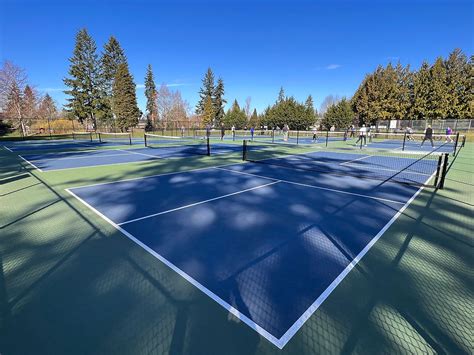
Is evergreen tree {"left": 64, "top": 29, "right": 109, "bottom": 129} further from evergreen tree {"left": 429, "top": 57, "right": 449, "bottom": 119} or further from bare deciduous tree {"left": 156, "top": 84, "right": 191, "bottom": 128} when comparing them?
evergreen tree {"left": 429, "top": 57, "right": 449, "bottom": 119}

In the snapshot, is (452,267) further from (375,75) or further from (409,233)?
(375,75)

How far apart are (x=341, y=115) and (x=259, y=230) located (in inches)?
1989

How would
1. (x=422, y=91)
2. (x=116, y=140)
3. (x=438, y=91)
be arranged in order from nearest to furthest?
(x=116, y=140) → (x=438, y=91) → (x=422, y=91)

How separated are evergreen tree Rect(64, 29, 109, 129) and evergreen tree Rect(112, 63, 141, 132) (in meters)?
2.43

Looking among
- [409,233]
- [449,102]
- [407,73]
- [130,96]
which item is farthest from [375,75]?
[409,233]

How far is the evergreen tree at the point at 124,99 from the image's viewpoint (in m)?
41.5

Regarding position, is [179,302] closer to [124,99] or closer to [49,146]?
[49,146]

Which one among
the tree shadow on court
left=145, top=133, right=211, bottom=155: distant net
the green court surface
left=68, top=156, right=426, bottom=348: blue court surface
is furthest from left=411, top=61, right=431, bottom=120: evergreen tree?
the tree shadow on court

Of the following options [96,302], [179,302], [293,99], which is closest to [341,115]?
[293,99]

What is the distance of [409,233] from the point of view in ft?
13.6

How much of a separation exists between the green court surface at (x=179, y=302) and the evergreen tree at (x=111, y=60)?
4755 cm

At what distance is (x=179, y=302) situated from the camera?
2.48 metres

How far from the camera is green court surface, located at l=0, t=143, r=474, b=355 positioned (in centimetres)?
203

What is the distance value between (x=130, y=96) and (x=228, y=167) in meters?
39.1
